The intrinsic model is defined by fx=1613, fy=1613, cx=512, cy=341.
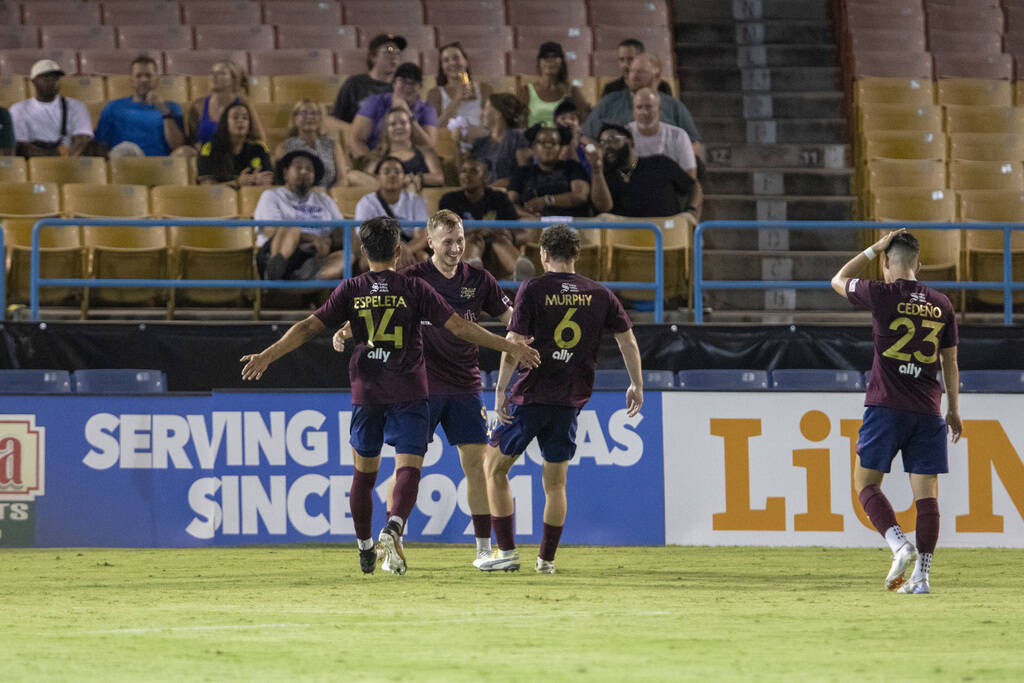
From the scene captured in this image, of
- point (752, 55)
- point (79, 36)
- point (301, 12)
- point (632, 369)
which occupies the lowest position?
point (632, 369)

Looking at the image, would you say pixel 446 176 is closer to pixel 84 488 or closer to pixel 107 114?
pixel 107 114

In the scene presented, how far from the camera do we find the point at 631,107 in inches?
606

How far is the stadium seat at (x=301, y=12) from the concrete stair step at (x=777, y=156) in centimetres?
466

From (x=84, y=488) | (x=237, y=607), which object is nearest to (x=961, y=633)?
(x=237, y=607)

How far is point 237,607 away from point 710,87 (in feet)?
40.0

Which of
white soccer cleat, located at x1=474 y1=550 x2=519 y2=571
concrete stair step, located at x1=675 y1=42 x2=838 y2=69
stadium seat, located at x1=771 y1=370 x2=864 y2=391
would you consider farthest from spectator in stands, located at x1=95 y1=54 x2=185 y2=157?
Answer: white soccer cleat, located at x1=474 y1=550 x2=519 y2=571

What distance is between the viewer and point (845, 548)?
38.7 ft

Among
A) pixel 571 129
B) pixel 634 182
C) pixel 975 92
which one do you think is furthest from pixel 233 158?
pixel 975 92

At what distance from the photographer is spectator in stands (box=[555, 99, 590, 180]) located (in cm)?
1426

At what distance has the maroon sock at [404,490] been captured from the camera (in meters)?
8.99

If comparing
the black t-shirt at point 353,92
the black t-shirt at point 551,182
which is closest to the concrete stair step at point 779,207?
the black t-shirt at point 551,182

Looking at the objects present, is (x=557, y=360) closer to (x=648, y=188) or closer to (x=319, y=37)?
(x=648, y=188)

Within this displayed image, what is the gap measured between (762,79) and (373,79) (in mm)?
5055

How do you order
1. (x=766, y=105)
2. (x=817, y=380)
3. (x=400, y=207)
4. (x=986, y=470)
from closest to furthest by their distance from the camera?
(x=986, y=470) → (x=817, y=380) → (x=400, y=207) → (x=766, y=105)
